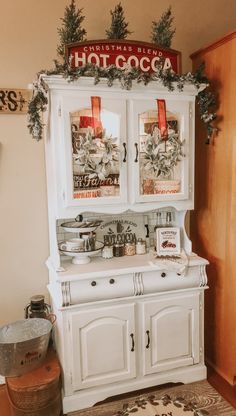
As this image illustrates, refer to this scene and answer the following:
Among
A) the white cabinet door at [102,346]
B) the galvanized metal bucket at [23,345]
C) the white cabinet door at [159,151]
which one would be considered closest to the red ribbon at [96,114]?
the white cabinet door at [159,151]

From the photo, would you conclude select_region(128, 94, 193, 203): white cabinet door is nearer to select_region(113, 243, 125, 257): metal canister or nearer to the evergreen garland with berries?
the evergreen garland with berries

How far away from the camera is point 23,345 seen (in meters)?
1.99

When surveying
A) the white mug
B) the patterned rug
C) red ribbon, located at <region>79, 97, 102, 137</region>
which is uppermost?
red ribbon, located at <region>79, 97, 102, 137</region>

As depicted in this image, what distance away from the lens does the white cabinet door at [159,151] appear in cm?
215

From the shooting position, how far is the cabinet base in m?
2.11

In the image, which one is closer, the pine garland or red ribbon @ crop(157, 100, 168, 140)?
the pine garland

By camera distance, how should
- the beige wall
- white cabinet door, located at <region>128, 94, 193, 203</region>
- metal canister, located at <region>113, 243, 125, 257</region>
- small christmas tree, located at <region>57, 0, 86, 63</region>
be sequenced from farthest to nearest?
metal canister, located at <region>113, 243, 125, 257</region> < the beige wall < white cabinet door, located at <region>128, 94, 193, 203</region> < small christmas tree, located at <region>57, 0, 86, 63</region>

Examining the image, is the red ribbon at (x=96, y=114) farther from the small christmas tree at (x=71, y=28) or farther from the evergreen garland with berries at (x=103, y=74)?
the small christmas tree at (x=71, y=28)

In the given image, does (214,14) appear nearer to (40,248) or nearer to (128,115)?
(128,115)

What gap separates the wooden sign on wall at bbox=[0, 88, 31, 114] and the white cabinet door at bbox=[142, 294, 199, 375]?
1527 millimetres

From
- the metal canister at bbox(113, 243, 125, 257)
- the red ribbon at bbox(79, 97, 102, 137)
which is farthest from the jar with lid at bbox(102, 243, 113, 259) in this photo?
the red ribbon at bbox(79, 97, 102, 137)

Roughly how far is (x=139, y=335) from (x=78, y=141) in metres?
1.29

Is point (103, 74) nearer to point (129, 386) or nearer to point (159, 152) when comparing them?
point (159, 152)

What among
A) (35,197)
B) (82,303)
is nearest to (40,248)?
(35,197)
